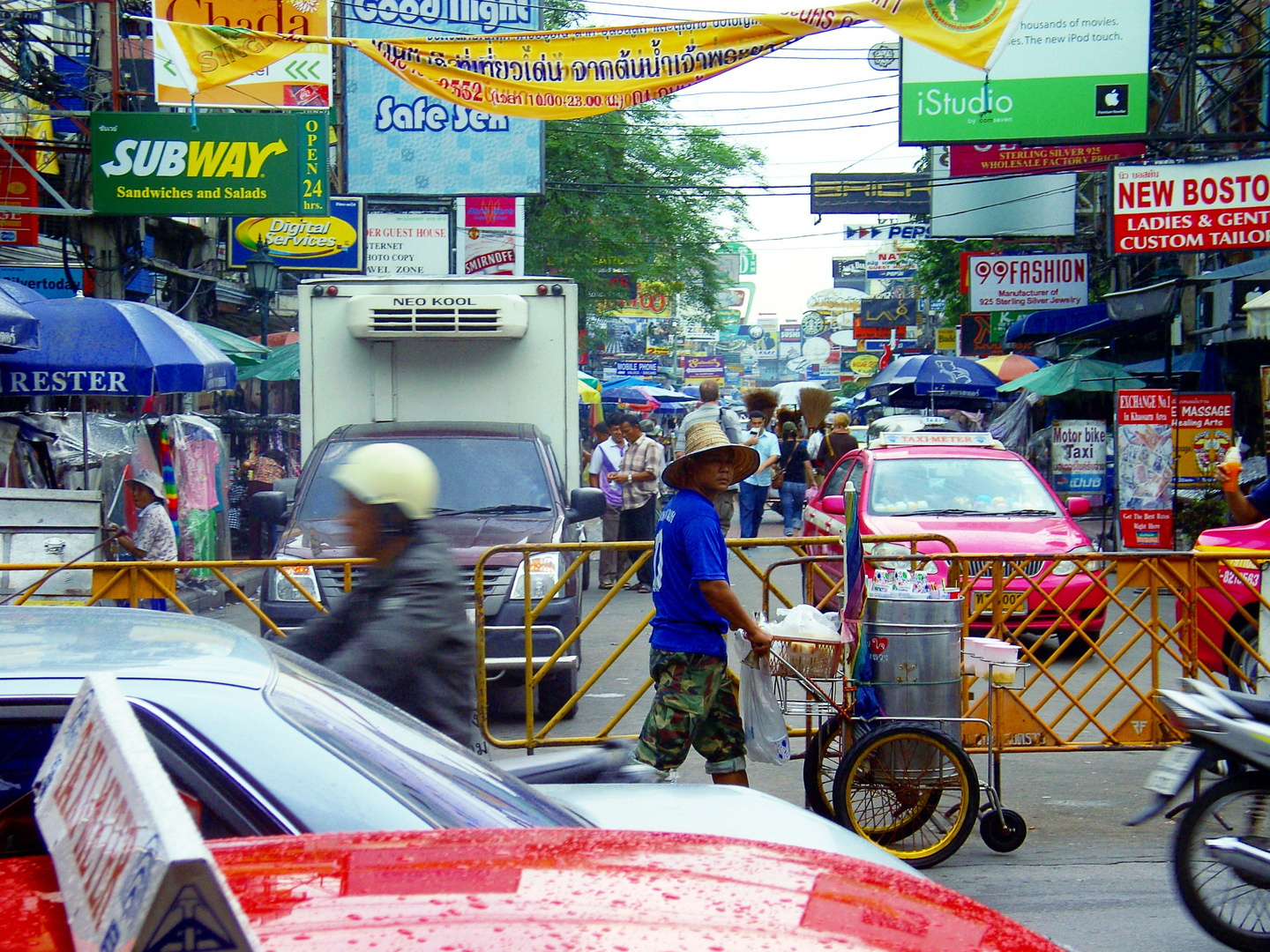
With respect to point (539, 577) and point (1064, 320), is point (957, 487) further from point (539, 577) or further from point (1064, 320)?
point (1064, 320)

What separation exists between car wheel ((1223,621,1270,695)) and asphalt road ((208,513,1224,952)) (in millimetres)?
753

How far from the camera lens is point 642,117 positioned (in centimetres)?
3102

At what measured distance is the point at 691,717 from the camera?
510cm

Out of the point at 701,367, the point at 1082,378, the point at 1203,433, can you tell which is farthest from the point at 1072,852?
the point at 701,367

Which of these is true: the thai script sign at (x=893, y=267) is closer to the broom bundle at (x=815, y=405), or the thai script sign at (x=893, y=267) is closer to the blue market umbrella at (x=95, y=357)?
the broom bundle at (x=815, y=405)

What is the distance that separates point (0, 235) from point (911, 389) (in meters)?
14.4

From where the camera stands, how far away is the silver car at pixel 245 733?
89.7 inches

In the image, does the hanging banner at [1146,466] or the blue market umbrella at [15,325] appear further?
the hanging banner at [1146,466]

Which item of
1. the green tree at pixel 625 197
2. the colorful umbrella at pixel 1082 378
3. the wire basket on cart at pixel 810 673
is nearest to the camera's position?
the wire basket on cart at pixel 810 673

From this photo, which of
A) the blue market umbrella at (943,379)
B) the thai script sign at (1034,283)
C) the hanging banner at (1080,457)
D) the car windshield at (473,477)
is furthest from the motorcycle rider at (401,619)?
the thai script sign at (1034,283)

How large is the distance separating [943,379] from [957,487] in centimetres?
1023

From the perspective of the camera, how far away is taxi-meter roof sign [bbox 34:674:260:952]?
1271 mm

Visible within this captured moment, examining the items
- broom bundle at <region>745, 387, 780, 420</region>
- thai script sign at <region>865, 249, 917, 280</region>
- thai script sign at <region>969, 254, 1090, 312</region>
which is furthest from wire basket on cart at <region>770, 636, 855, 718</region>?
thai script sign at <region>865, 249, 917, 280</region>

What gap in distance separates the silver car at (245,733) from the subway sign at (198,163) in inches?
392
